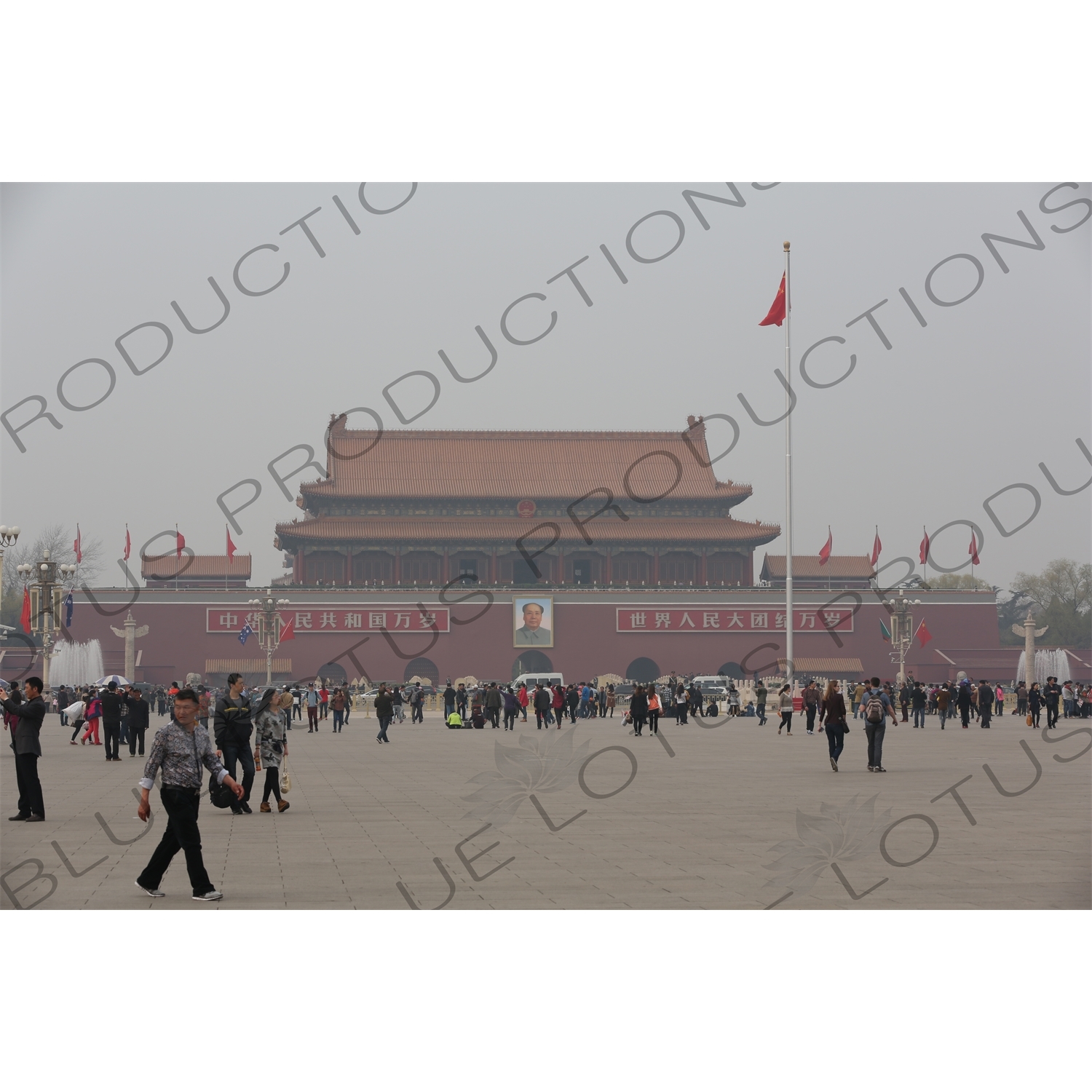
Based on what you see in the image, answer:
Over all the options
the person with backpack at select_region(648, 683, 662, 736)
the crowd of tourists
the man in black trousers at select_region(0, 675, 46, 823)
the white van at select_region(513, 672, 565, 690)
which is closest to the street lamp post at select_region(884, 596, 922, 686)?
the crowd of tourists

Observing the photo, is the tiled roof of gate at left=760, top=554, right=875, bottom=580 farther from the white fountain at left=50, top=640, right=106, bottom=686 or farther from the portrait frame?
the white fountain at left=50, top=640, right=106, bottom=686

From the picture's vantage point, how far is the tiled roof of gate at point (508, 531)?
50469 millimetres

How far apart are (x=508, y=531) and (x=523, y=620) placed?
4278 millimetres

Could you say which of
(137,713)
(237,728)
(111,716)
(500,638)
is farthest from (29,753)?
(500,638)

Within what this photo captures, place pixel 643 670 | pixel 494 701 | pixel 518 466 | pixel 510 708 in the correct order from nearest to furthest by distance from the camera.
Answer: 1. pixel 510 708
2. pixel 494 701
3. pixel 643 670
4. pixel 518 466

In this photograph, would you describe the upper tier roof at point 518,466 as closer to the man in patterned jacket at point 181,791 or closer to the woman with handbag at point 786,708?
the woman with handbag at point 786,708

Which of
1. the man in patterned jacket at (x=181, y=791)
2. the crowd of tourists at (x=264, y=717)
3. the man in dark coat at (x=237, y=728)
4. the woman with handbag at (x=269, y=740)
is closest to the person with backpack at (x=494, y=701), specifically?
the crowd of tourists at (x=264, y=717)

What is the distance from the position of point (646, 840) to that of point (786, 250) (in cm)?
2264

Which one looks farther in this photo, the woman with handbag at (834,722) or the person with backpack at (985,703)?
the person with backpack at (985,703)

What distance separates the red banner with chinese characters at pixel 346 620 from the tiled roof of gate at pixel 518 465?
542 centimetres

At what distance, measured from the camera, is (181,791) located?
7.10 metres

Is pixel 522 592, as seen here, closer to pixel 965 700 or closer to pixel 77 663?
pixel 77 663
